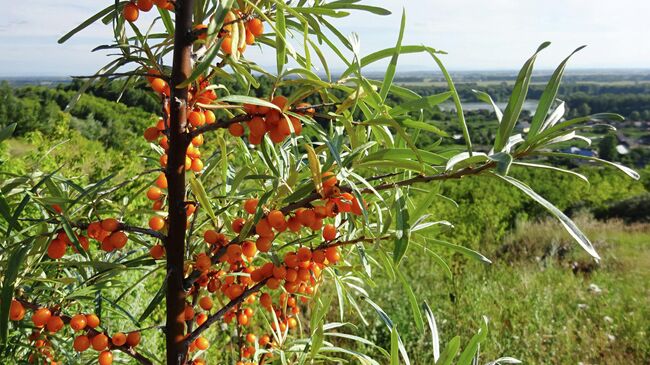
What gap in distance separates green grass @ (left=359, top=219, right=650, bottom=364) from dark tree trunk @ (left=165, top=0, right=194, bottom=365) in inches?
77.5

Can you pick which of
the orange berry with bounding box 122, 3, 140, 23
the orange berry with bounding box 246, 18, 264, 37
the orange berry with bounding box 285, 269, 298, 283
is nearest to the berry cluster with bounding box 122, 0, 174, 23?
the orange berry with bounding box 122, 3, 140, 23

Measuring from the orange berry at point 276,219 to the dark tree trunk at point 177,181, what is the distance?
0.51 ft

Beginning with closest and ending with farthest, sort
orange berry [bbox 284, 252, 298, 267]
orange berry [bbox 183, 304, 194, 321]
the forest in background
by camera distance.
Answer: orange berry [bbox 284, 252, 298, 267] → orange berry [bbox 183, 304, 194, 321] → the forest in background

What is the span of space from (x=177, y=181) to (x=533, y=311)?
299cm

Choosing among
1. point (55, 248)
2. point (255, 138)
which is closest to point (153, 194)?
point (55, 248)

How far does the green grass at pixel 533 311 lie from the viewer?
8.82 ft

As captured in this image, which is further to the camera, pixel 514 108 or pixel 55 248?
pixel 55 248

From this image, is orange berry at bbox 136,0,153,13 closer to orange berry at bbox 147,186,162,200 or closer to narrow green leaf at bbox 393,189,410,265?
orange berry at bbox 147,186,162,200

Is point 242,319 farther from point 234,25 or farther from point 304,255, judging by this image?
point 234,25

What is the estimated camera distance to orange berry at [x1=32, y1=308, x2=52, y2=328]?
661 mm

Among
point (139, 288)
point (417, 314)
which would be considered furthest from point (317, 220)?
point (139, 288)

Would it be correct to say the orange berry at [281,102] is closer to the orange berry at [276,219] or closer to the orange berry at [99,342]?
the orange berry at [276,219]

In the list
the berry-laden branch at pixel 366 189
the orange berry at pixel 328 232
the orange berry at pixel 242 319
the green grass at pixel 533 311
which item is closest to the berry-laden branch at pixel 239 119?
the berry-laden branch at pixel 366 189

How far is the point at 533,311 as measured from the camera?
304cm
